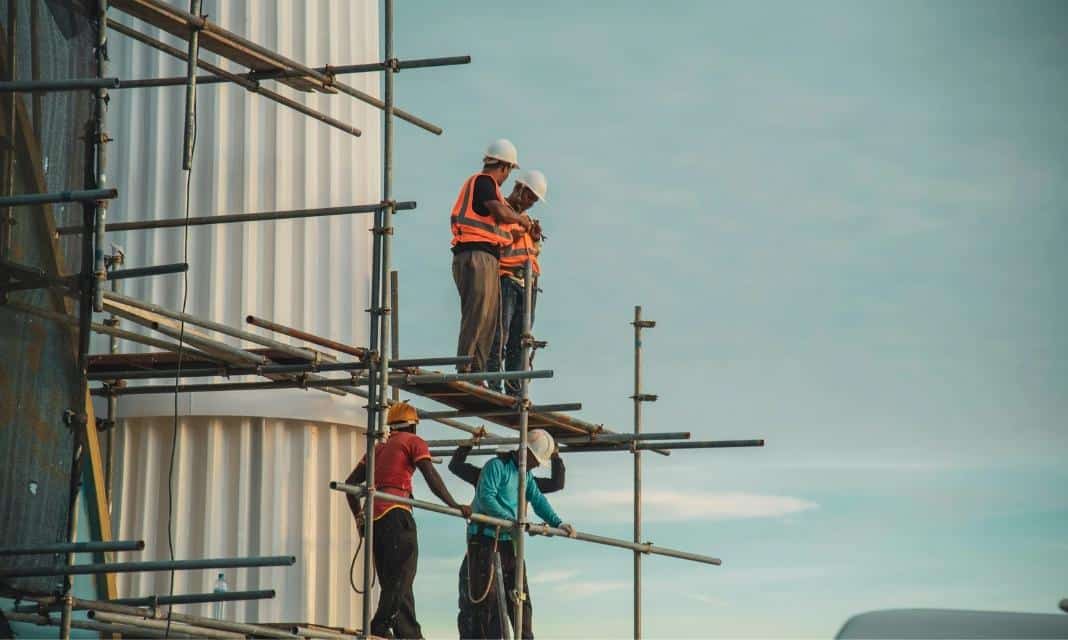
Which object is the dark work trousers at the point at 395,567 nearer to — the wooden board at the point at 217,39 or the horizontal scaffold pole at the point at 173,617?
the horizontal scaffold pole at the point at 173,617

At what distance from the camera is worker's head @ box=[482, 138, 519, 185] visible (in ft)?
59.3

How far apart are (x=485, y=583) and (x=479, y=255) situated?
115 inches

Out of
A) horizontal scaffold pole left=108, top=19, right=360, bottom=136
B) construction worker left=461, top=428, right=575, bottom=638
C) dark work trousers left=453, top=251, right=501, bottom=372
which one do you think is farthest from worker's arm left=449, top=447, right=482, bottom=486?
horizontal scaffold pole left=108, top=19, right=360, bottom=136

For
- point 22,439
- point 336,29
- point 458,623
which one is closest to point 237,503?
point 458,623

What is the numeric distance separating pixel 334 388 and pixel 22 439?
19.5ft

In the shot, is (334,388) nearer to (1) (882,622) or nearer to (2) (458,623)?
(2) (458,623)

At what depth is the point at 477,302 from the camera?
1747 centimetres

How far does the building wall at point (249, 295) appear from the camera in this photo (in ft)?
59.1

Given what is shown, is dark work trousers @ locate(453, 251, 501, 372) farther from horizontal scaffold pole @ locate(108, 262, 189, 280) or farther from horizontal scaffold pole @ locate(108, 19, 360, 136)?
horizontal scaffold pole @ locate(108, 262, 189, 280)

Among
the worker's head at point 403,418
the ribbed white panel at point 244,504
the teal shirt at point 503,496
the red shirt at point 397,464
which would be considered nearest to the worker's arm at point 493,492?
the teal shirt at point 503,496

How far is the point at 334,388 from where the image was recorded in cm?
1791

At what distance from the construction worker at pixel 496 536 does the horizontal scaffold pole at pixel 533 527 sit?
0.61ft

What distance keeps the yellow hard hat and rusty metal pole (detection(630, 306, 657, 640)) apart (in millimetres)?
3828

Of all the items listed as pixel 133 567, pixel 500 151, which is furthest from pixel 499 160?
pixel 133 567
